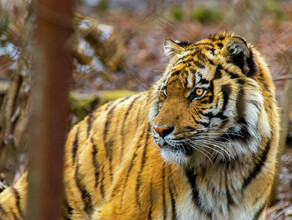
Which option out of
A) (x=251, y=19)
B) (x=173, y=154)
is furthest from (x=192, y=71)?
(x=251, y=19)

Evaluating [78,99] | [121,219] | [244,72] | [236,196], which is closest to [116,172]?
[121,219]

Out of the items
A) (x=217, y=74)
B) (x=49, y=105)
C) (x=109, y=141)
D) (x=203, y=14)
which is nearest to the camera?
(x=49, y=105)

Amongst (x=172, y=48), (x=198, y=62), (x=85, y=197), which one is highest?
(x=172, y=48)

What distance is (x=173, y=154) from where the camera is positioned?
2.34 m

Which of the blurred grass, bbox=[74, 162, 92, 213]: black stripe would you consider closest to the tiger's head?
bbox=[74, 162, 92, 213]: black stripe

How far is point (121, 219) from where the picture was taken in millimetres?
2666

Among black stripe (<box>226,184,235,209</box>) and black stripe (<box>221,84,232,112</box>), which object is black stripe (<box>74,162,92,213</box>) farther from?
black stripe (<box>221,84,232,112</box>)

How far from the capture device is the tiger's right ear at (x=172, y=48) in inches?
102

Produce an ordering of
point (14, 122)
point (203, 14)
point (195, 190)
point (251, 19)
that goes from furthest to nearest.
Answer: point (203, 14), point (14, 122), point (251, 19), point (195, 190)

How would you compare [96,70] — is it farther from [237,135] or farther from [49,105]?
[49,105]

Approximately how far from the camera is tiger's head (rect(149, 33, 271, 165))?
2248 mm

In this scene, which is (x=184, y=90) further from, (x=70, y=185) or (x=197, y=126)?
(x=70, y=185)

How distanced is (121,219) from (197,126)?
84cm

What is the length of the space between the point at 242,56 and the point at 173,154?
0.65m
